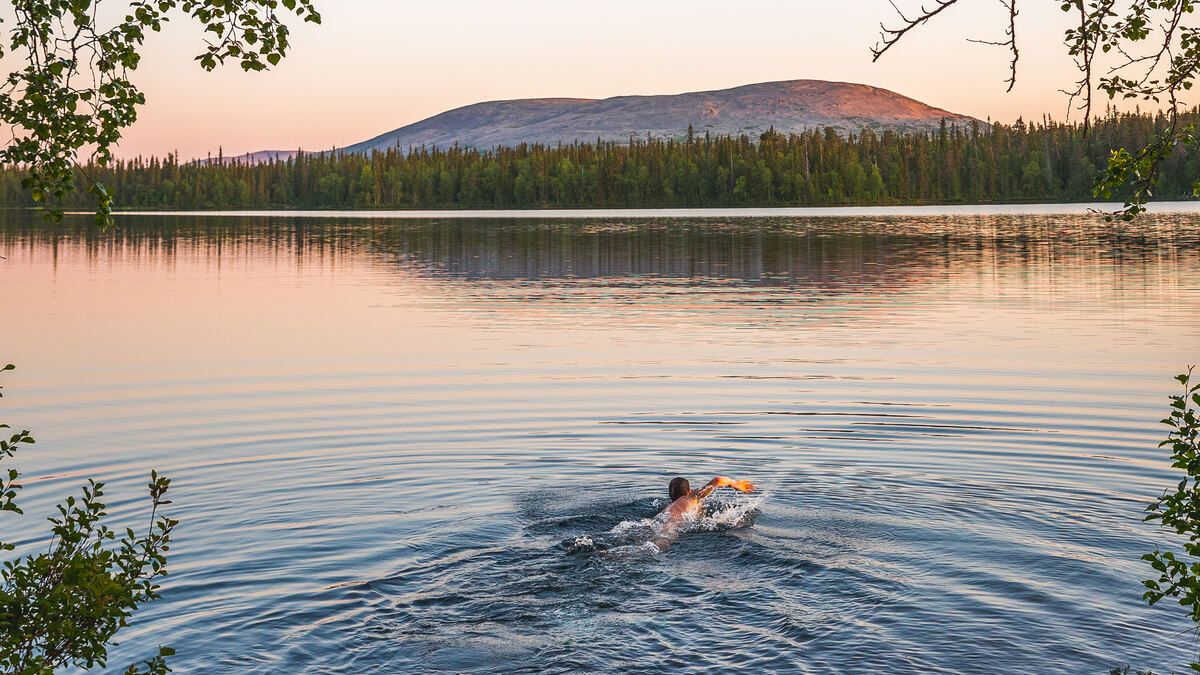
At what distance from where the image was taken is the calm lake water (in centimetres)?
1173

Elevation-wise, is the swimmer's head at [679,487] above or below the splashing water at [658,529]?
above

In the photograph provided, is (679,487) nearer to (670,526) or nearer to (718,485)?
(670,526)

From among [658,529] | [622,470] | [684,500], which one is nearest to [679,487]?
[684,500]

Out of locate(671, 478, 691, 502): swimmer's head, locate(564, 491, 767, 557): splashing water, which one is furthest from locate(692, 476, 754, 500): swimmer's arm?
locate(564, 491, 767, 557): splashing water

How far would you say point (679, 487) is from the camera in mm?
15562

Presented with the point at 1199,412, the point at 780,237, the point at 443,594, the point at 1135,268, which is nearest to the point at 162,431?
the point at 443,594

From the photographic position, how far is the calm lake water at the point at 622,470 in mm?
11734

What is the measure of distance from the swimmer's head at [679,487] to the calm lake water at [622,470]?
677 millimetres

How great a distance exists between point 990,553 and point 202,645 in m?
9.80

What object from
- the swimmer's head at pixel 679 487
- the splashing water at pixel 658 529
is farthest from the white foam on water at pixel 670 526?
the swimmer's head at pixel 679 487

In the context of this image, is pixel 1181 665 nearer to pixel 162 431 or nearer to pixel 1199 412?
pixel 1199 412

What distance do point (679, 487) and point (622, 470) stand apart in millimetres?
3781

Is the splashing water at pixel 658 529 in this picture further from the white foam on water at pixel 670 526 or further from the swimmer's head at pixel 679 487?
the swimmer's head at pixel 679 487

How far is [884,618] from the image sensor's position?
12070 millimetres
